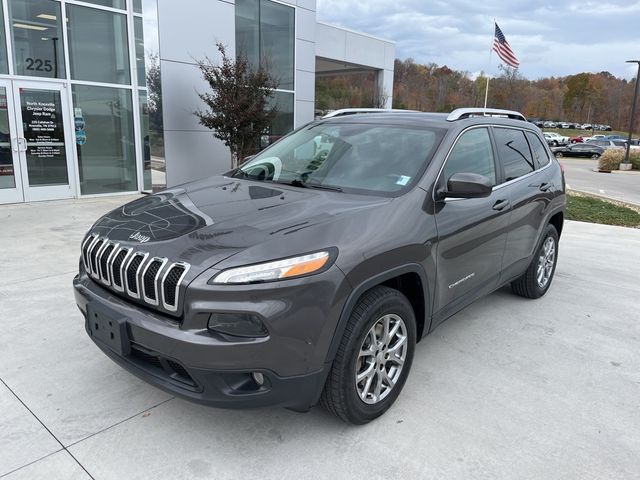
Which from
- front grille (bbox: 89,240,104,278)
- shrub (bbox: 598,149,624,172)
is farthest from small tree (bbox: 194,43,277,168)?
shrub (bbox: 598,149,624,172)

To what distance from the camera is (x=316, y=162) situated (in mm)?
3666

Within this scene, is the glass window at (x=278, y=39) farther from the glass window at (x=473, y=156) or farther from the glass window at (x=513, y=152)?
the glass window at (x=473, y=156)

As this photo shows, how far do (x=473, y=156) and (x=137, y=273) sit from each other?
2486 mm

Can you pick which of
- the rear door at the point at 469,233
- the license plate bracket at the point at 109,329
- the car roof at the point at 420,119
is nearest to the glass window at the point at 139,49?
the car roof at the point at 420,119

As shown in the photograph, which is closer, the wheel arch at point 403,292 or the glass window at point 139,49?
the wheel arch at point 403,292

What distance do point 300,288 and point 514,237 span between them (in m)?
2.51

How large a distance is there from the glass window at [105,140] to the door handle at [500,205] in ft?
29.4

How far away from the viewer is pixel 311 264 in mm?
2395

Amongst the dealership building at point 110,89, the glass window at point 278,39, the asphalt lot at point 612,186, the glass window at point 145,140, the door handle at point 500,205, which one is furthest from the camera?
the asphalt lot at point 612,186

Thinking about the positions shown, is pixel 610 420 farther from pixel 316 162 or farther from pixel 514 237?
pixel 316 162

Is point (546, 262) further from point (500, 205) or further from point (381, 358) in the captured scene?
point (381, 358)

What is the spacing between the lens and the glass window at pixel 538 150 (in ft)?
15.7

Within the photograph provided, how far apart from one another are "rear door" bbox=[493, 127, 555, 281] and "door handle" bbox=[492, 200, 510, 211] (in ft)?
0.23

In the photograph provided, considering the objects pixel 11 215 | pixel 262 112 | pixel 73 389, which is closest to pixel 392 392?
pixel 73 389
